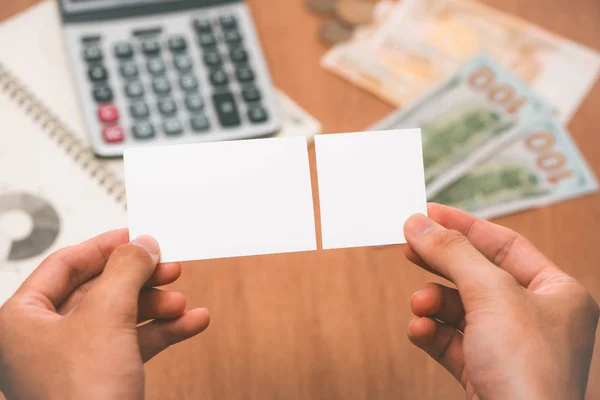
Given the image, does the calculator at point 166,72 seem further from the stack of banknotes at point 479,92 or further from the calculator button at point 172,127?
the stack of banknotes at point 479,92

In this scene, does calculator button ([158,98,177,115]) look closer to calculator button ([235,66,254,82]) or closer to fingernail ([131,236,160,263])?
calculator button ([235,66,254,82])

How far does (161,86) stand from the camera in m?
0.73

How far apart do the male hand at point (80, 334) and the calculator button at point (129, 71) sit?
0.30 meters

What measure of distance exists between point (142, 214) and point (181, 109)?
0.25 meters

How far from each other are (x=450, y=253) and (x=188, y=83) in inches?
16.4

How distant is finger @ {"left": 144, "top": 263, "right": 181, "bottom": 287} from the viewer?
521 millimetres

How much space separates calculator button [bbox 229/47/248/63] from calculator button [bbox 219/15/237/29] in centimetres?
5

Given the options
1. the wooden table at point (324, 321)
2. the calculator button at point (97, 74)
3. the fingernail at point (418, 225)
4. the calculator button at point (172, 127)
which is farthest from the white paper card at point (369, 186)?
the calculator button at point (97, 74)

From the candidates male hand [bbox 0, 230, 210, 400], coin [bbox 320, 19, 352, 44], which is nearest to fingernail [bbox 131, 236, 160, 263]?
male hand [bbox 0, 230, 210, 400]

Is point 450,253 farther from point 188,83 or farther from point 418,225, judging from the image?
point 188,83

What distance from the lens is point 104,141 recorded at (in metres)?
0.70

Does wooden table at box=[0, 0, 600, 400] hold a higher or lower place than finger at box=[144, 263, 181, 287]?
lower

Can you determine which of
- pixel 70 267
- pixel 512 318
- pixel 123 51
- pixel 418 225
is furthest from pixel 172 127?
pixel 512 318

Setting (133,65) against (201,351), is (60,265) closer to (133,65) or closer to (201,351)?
(201,351)
